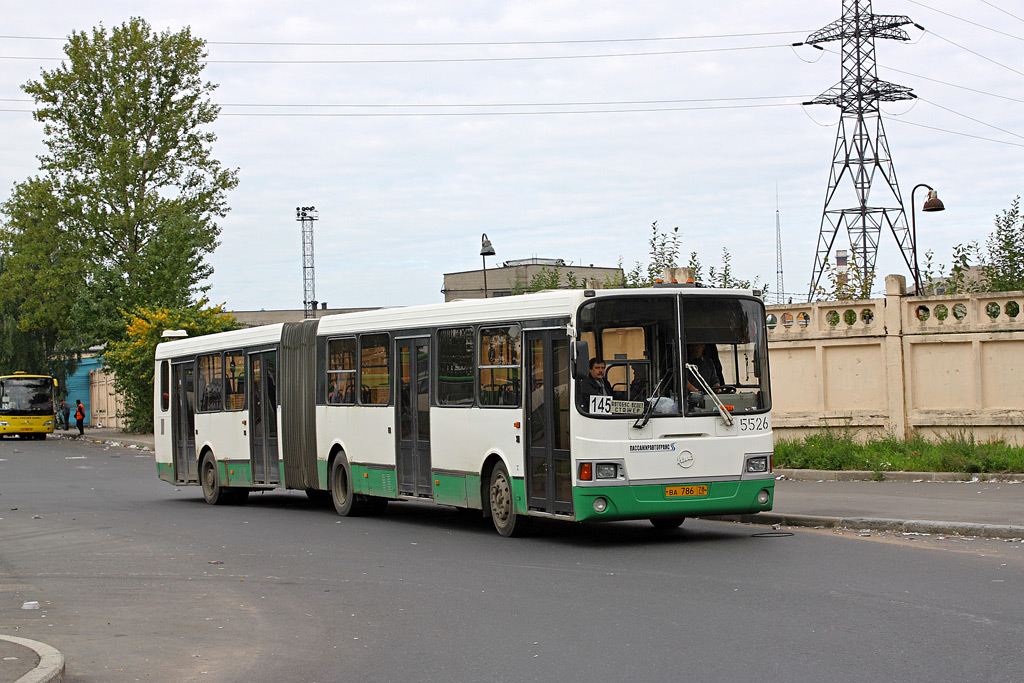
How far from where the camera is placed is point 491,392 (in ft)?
50.1

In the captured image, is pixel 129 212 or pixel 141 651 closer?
pixel 141 651

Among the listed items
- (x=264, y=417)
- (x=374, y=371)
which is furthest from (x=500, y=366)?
(x=264, y=417)

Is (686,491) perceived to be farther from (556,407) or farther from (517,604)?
(517,604)

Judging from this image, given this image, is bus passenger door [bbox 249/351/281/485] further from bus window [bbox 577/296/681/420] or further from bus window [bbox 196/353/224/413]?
bus window [bbox 577/296/681/420]

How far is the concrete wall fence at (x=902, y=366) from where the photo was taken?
1959 cm

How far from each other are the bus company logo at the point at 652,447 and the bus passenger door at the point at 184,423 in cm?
1214

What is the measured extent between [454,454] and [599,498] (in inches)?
118

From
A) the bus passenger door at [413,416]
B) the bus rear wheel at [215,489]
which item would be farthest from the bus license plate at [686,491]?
the bus rear wheel at [215,489]

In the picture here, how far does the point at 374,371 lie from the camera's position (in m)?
18.1

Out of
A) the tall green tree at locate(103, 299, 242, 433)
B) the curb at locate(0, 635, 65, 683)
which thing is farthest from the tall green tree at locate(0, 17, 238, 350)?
the curb at locate(0, 635, 65, 683)

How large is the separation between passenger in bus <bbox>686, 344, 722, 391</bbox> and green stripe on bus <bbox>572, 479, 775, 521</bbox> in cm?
108

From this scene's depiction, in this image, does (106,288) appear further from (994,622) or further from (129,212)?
(994,622)

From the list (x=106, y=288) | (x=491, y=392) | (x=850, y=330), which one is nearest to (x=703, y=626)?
(x=491, y=392)

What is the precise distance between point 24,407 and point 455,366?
50105mm
